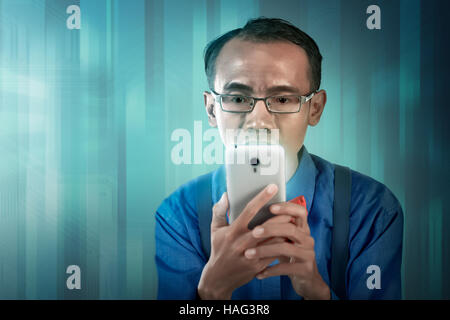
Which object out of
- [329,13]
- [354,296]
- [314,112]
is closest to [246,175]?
[314,112]

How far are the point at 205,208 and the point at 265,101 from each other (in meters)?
0.44

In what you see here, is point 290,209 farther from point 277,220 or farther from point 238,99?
point 238,99

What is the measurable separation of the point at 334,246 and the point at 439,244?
1.46 ft

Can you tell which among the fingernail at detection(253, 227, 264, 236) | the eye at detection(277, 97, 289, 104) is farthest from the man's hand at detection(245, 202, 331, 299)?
the eye at detection(277, 97, 289, 104)

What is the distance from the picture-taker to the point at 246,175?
3.12 ft

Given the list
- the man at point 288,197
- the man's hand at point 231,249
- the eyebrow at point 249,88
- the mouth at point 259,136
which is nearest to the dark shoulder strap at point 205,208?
the man at point 288,197

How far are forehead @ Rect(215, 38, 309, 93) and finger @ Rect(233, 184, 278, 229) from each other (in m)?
0.35

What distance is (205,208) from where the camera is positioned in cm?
125

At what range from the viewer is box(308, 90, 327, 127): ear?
1224mm

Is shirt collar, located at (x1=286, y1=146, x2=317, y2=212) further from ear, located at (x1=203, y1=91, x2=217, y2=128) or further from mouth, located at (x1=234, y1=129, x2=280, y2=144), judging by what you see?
ear, located at (x1=203, y1=91, x2=217, y2=128)

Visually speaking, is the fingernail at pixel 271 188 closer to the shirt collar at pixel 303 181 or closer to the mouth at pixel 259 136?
the mouth at pixel 259 136

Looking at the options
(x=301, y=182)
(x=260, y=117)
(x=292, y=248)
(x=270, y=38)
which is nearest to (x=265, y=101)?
(x=260, y=117)

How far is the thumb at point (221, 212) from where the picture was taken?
96cm
